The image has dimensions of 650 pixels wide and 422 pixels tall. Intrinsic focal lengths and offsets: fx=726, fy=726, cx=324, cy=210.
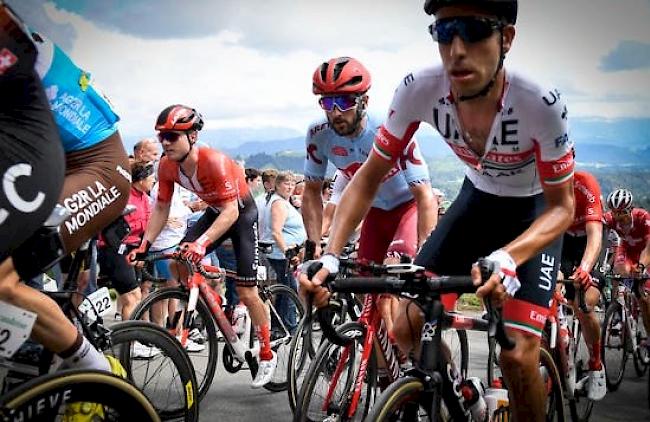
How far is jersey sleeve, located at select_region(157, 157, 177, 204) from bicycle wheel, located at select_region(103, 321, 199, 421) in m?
1.84

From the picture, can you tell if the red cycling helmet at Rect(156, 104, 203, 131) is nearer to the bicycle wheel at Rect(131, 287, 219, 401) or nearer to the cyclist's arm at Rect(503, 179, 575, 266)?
the bicycle wheel at Rect(131, 287, 219, 401)

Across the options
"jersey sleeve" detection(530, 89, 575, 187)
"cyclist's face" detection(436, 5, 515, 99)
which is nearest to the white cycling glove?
"jersey sleeve" detection(530, 89, 575, 187)

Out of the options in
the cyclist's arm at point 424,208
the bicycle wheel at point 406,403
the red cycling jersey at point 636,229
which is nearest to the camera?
the bicycle wheel at point 406,403

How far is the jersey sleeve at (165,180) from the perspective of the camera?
18.9ft

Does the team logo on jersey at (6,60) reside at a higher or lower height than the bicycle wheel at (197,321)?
higher

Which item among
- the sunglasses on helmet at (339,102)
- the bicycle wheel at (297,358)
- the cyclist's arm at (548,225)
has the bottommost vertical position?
the bicycle wheel at (297,358)

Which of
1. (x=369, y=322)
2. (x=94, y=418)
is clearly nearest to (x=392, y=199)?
(x=369, y=322)

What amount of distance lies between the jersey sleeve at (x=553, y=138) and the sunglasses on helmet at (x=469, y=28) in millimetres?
360

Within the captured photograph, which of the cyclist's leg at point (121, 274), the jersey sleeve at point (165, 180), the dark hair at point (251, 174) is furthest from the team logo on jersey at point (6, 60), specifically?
the dark hair at point (251, 174)

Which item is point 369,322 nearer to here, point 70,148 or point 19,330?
point 70,148

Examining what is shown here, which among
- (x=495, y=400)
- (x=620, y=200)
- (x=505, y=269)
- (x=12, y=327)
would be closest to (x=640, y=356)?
(x=620, y=200)

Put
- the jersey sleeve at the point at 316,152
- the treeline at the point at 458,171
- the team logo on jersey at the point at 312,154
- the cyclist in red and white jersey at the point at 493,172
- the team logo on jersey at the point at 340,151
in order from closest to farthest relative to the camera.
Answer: the cyclist in red and white jersey at the point at 493,172, the team logo on jersey at the point at 340,151, the jersey sleeve at the point at 316,152, the team logo on jersey at the point at 312,154, the treeline at the point at 458,171

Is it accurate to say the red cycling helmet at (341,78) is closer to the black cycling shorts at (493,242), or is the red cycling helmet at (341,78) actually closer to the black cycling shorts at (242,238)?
the black cycling shorts at (493,242)

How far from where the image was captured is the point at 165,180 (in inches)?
230
